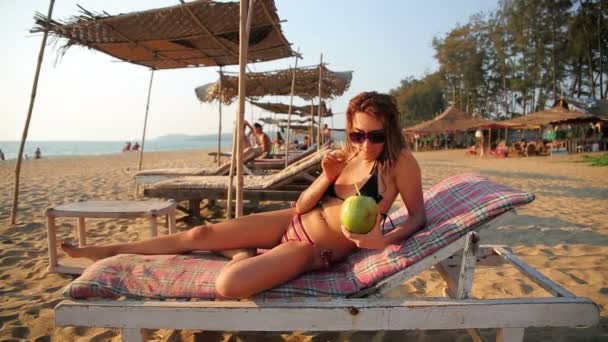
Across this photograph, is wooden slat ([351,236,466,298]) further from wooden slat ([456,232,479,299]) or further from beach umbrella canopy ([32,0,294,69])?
beach umbrella canopy ([32,0,294,69])

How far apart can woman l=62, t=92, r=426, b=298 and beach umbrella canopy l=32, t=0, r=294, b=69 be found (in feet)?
10.3

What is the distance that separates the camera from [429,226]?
189 centimetres

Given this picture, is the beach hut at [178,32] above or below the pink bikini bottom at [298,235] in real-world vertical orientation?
above

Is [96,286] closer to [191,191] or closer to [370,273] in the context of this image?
[370,273]

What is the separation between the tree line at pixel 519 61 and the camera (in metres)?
28.9

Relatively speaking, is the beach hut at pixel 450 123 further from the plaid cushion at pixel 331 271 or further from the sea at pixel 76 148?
the sea at pixel 76 148

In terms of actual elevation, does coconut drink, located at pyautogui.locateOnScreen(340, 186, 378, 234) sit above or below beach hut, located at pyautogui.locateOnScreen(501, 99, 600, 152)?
below

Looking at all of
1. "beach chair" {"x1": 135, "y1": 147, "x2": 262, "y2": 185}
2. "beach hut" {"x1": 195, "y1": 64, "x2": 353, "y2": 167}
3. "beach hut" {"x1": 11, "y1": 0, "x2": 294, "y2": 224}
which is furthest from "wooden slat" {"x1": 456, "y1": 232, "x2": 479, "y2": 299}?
"beach hut" {"x1": 195, "y1": 64, "x2": 353, "y2": 167}

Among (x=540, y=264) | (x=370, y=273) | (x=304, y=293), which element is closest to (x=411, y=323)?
(x=370, y=273)

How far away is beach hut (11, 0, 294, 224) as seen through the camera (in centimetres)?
448

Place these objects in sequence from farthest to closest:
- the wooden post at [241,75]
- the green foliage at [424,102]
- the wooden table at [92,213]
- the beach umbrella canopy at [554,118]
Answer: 1. the green foliage at [424,102]
2. the beach umbrella canopy at [554,118]
3. the wooden post at [241,75]
4. the wooden table at [92,213]

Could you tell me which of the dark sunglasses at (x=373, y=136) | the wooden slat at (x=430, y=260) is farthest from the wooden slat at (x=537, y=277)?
the dark sunglasses at (x=373, y=136)

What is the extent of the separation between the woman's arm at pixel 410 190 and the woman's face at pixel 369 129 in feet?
0.45

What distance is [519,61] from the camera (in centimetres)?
3450
